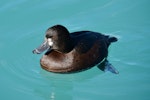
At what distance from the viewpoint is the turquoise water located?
5840mm

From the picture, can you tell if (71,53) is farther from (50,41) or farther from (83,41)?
(50,41)

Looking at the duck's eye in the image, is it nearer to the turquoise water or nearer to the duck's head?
the duck's head

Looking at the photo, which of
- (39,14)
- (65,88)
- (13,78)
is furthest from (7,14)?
(65,88)

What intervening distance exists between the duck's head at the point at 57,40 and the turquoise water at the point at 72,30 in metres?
0.43

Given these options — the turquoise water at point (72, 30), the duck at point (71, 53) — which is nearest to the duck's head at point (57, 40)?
the duck at point (71, 53)

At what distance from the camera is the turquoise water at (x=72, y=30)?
19.2 ft

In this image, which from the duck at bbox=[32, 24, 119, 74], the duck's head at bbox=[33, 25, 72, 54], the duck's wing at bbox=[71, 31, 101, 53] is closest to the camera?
the duck's head at bbox=[33, 25, 72, 54]

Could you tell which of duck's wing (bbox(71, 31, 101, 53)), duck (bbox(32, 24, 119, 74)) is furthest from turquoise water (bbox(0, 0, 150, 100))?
duck's wing (bbox(71, 31, 101, 53))

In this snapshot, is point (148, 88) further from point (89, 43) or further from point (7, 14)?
point (7, 14)

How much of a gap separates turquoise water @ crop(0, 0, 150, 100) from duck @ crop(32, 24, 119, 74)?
13cm

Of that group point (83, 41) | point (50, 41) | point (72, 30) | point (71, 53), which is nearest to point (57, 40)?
point (50, 41)

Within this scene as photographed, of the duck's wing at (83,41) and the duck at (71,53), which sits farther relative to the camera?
the duck's wing at (83,41)

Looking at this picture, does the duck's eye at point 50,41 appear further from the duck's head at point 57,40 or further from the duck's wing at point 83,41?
the duck's wing at point 83,41

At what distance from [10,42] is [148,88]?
97.7 inches
